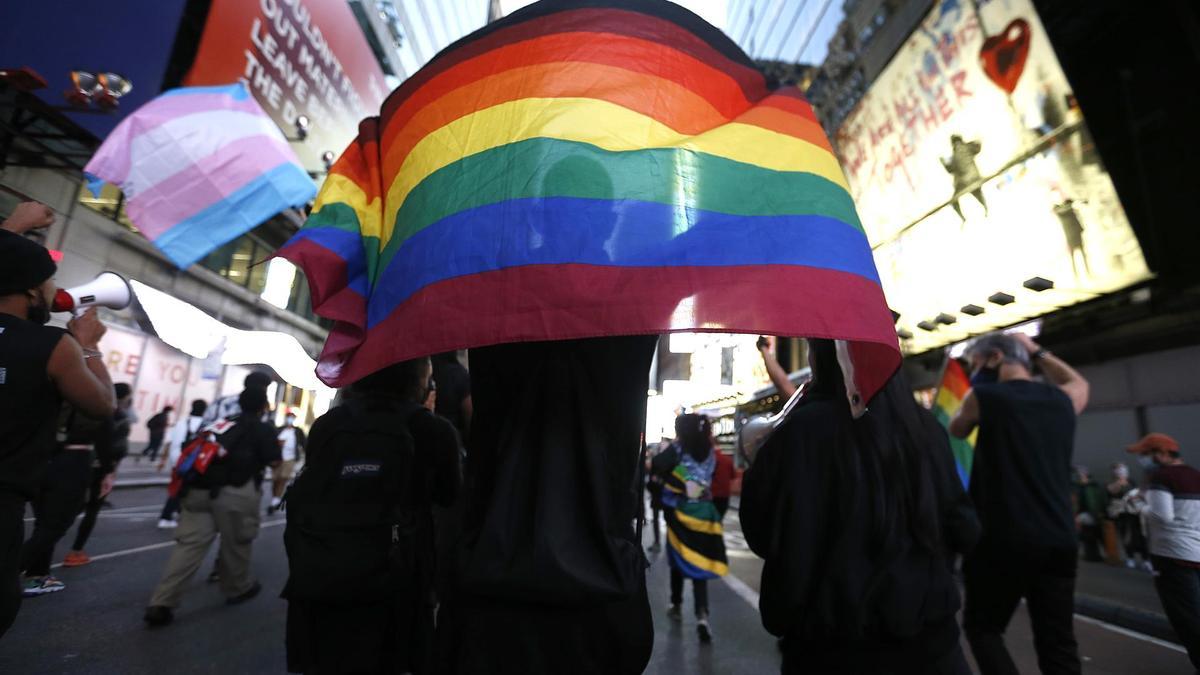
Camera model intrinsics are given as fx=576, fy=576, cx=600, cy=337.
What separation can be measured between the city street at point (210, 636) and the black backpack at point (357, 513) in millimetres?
1862

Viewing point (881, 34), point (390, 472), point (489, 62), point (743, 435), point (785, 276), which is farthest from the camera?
point (881, 34)

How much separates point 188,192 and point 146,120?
2.75 ft

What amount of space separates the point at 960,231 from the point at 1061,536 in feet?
28.0

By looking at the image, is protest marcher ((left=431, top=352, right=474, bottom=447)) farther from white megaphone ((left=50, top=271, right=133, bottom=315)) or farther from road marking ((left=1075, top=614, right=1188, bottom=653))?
road marking ((left=1075, top=614, right=1188, bottom=653))

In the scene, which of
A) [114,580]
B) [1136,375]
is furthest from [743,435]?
[1136,375]

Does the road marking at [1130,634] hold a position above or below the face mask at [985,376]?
below

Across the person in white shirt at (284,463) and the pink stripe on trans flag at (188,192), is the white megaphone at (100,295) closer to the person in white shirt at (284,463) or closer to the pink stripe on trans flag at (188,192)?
the pink stripe on trans flag at (188,192)

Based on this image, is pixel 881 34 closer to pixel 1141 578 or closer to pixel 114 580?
pixel 1141 578

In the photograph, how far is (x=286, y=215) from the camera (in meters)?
18.1

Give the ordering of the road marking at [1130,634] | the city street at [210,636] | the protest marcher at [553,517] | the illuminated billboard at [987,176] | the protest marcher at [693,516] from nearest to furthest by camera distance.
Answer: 1. the protest marcher at [553,517]
2. the city street at [210,636]
3. the protest marcher at [693,516]
4. the road marking at [1130,634]
5. the illuminated billboard at [987,176]

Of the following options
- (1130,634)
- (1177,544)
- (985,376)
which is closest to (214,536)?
(985,376)

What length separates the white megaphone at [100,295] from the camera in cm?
238

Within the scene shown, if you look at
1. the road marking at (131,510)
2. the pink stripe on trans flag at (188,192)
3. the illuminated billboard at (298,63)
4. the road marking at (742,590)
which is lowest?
the road marking at (742,590)

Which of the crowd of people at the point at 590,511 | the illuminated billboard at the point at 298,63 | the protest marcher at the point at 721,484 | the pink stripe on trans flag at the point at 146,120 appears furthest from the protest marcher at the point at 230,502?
the illuminated billboard at the point at 298,63
